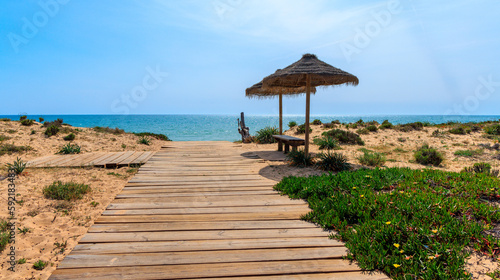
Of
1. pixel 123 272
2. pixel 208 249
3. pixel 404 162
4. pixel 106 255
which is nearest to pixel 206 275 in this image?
pixel 208 249

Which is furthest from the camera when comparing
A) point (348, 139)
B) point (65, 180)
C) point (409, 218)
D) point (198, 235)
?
point (348, 139)

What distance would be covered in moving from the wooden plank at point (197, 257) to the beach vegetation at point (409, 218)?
14.6 inches

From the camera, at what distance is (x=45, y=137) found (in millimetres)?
11578

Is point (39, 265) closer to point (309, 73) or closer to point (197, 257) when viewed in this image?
point (197, 257)

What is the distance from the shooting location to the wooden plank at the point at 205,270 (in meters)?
2.10

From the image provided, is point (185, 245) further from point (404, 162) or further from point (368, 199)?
point (404, 162)

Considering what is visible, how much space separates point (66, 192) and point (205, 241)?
10.6 ft

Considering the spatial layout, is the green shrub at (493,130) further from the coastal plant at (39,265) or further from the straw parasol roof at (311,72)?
the coastal plant at (39,265)

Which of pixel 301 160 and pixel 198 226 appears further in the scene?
pixel 301 160

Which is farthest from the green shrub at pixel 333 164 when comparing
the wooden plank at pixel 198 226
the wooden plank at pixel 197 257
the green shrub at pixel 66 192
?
the green shrub at pixel 66 192

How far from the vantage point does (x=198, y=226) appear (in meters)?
3.03

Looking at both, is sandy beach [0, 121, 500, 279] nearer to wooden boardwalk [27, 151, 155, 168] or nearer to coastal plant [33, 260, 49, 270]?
coastal plant [33, 260, 49, 270]

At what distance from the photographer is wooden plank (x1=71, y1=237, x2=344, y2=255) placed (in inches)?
97.9

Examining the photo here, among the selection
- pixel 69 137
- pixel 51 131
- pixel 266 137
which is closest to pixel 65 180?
pixel 69 137
